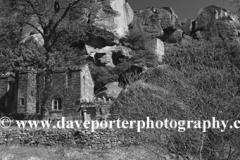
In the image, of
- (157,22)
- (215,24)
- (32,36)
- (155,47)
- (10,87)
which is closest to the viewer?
(10,87)

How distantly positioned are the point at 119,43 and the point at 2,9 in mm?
29345

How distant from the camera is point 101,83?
37.2 meters

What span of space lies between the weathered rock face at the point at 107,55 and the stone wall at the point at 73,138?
28.9 m

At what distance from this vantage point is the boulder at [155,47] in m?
46.0

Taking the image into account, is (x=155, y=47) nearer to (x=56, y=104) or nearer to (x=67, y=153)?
(x=56, y=104)

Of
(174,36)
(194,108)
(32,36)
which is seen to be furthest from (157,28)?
(194,108)

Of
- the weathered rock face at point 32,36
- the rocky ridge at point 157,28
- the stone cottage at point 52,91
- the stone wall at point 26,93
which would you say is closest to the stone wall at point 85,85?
A: the stone cottage at point 52,91

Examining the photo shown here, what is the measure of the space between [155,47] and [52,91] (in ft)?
76.9

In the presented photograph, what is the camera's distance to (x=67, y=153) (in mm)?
10930

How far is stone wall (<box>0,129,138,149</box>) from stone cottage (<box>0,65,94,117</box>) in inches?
556

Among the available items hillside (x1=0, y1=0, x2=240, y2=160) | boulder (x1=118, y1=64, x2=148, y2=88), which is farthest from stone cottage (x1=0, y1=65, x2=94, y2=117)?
boulder (x1=118, y1=64, x2=148, y2=88)

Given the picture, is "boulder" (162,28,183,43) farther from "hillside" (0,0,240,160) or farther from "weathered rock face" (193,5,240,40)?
"hillside" (0,0,240,160)

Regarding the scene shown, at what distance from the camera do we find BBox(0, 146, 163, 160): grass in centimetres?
1043

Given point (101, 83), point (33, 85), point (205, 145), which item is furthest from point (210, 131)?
point (101, 83)
